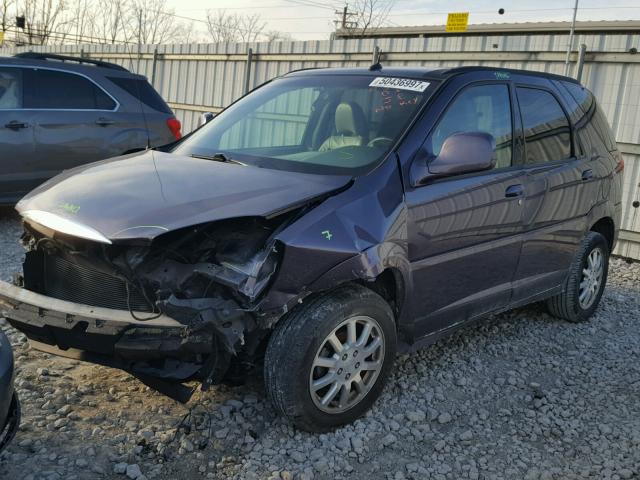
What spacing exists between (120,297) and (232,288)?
0.60m

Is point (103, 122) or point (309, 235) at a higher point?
point (103, 122)

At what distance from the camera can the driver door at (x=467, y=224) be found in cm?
351

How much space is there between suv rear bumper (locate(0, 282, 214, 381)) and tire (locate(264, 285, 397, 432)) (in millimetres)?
380

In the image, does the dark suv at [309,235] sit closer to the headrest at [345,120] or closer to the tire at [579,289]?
the headrest at [345,120]

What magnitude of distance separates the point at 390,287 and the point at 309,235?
767 mm

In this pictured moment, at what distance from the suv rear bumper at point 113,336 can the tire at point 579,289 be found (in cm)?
326

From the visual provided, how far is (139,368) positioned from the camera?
2.93 metres

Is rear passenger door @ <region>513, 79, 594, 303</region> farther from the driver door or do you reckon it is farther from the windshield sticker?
the windshield sticker

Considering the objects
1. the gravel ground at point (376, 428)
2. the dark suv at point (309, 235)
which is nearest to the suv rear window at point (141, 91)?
the dark suv at point (309, 235)

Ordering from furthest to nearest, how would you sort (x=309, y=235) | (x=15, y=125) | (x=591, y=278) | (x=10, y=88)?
(x=10, y=88), (x=15, y=125), (x=591, y=278), (x=309, y=235)

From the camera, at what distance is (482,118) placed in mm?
4020

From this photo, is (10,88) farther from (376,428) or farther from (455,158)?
(376,428)

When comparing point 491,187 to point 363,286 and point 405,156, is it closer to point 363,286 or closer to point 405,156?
point 405,156

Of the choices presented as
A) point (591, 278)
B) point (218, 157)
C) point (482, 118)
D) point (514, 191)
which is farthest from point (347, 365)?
point (591, 278)
